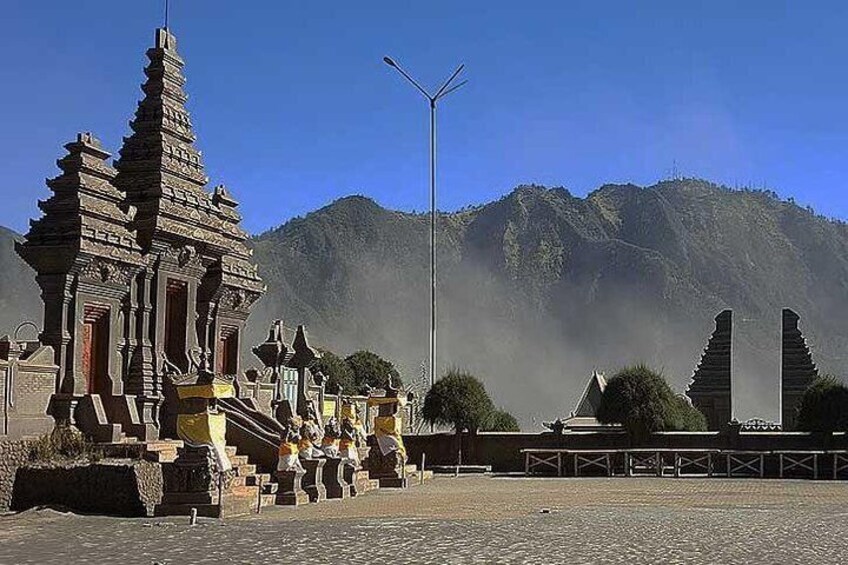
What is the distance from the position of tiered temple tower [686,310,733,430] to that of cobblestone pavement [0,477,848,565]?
33615 mm

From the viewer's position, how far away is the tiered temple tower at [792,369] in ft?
196

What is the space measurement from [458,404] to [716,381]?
2154 cm

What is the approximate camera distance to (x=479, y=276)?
180 metres

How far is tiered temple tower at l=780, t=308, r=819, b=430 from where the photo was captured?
5984 centimetres

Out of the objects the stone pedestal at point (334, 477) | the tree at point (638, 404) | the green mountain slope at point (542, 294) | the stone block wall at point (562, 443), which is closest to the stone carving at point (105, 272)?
the stone pedestal at point (334, 477)

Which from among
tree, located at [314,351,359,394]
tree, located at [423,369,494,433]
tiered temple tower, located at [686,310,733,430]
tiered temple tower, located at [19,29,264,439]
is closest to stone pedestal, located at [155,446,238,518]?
tiered temple tower, located at [19,29,264,439]

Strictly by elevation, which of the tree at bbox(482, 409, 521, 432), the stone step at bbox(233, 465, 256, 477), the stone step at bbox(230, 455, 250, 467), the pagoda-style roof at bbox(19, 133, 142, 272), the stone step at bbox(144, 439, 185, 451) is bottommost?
the stone step at bbox(233, 465, 256, 477)

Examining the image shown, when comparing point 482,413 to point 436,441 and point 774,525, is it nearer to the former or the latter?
point 436,441

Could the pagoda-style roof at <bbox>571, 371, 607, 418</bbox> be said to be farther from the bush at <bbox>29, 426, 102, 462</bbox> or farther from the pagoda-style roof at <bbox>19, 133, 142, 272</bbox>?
the bush at <bbox>29, 426, 102, 462</bbox>

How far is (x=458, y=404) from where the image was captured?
44.7 metres

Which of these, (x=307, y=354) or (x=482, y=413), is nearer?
(x=307, y=354)

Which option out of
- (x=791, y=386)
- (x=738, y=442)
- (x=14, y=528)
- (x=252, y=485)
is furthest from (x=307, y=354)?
(x=791, y=386)

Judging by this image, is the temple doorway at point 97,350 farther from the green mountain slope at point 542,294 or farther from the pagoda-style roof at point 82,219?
the green mountain slope at point 542,294

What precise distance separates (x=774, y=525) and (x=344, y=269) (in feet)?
501
